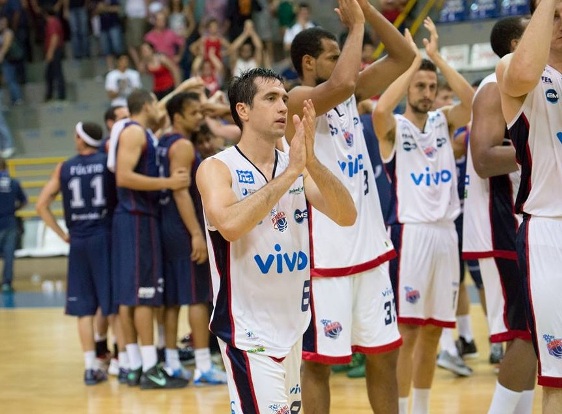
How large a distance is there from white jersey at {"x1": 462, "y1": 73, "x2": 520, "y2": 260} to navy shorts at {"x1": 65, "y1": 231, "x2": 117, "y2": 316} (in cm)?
376

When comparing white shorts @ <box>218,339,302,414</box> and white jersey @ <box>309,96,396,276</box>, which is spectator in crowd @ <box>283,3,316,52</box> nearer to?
white jersey @ <box>309,96,396,276</box>

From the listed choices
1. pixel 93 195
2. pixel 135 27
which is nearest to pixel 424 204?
pixel 93 195

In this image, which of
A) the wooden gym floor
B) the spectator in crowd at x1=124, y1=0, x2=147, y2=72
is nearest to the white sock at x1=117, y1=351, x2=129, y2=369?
the wooden gym floor

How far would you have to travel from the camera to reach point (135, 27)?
2080cm

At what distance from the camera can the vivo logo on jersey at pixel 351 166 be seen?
553 cm

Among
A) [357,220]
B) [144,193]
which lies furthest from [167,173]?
[357,220]

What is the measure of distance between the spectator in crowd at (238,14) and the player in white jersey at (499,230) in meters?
13.2

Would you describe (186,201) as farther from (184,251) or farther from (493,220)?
(493,220)

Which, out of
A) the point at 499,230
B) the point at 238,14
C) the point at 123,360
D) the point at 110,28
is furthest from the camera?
the point at 110,28

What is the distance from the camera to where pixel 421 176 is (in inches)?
263

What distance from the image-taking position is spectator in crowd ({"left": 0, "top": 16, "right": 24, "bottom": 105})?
20438 millimetres

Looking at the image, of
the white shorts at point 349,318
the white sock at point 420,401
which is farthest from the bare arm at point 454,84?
the white sock at point 420,401

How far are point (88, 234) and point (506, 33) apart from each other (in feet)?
14.8

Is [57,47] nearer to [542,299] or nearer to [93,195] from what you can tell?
[93,195]
